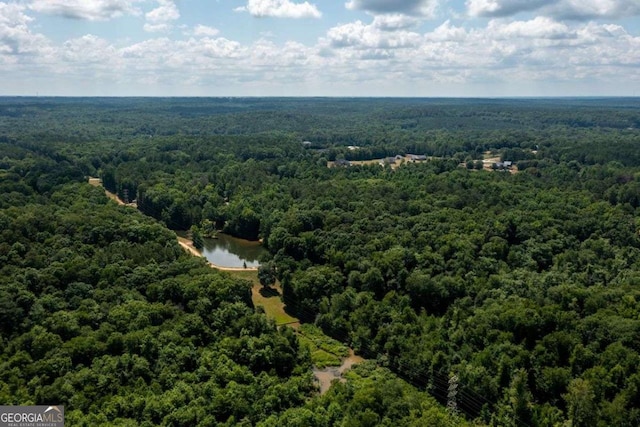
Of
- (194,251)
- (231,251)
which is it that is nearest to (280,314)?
(194,251)

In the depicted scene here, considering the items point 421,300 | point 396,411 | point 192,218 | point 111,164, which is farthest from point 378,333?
point 111,164

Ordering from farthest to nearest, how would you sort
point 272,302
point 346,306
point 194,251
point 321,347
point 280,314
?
point 194,251 → point 272,302 → point 280,314 → point 346,306 → point 321,347

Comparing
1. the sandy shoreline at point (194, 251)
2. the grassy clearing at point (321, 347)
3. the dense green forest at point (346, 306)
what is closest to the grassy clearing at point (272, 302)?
the dense green forest at point (346, 306)

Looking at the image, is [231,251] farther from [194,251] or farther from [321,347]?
[321,347]

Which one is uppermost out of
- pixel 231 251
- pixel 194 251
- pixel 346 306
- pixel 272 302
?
pixel 346 306

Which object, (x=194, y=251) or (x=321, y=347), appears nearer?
(x=321, y=347)

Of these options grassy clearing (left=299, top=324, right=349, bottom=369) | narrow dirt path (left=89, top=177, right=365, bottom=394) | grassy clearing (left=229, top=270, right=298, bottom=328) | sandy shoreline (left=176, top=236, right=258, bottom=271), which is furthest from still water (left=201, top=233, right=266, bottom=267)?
grassy clearing (left=299, top=324, right=349, bottom=369)
